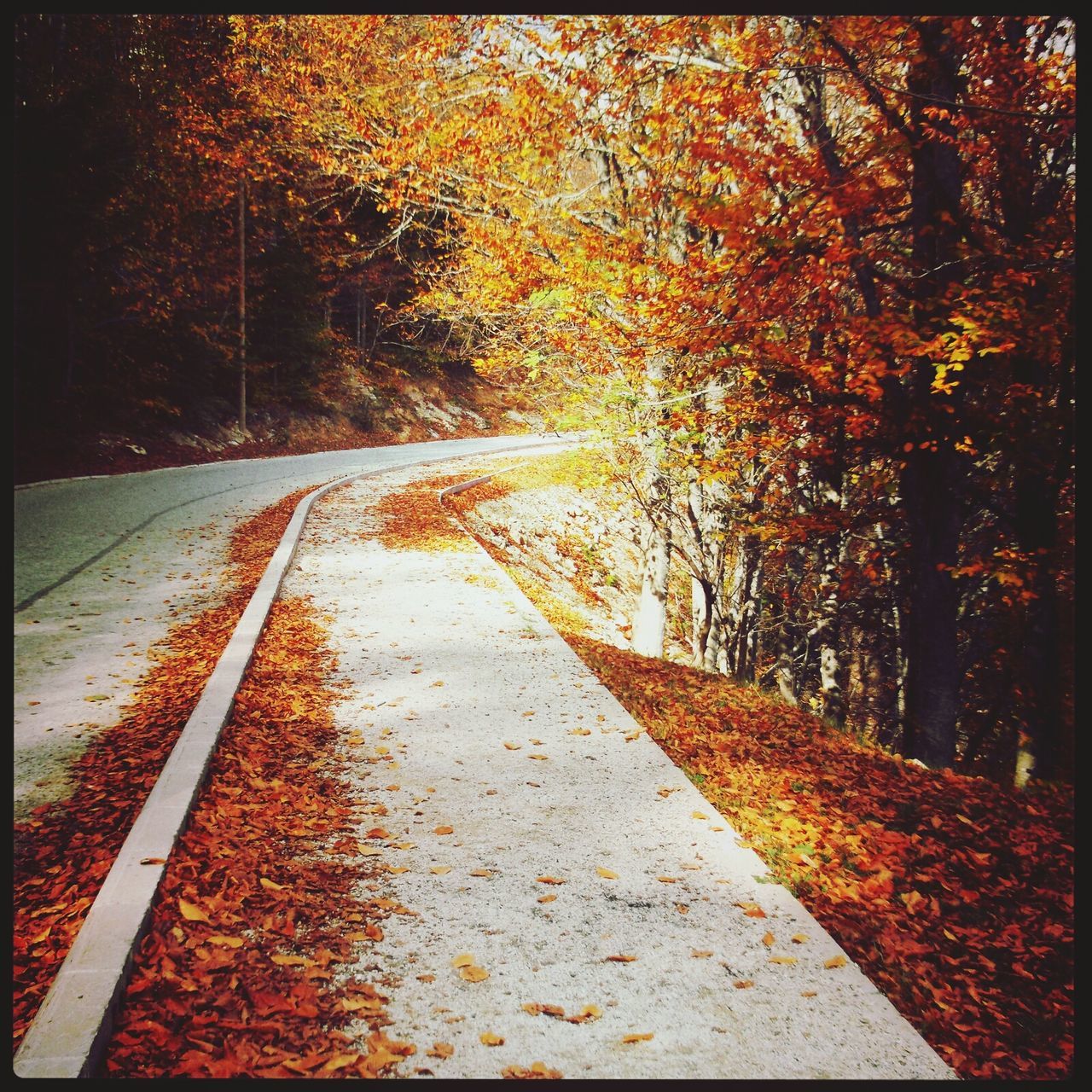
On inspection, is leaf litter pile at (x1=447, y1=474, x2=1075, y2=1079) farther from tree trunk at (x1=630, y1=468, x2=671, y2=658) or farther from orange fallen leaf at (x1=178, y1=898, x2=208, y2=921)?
tree trunk at (x1=630, y1=468, x2=671, y2=658)

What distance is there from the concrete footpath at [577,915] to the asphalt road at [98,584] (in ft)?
6.18

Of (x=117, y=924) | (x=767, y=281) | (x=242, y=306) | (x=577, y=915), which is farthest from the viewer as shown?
(x=242, y=306)

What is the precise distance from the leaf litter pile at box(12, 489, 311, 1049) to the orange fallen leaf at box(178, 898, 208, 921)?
1.37 ft

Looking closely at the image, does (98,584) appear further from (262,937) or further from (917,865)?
(917,865)

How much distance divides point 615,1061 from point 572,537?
55.2 feet

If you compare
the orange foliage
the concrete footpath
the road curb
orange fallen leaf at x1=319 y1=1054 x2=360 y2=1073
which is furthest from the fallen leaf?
the road curb

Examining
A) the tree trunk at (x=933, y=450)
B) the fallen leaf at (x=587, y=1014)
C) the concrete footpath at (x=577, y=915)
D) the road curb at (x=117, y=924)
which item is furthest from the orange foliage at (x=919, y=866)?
the road curb at (x=117, y=924)

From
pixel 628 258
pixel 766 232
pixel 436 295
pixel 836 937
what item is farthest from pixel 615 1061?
pixel 436 295

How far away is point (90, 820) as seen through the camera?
4039 millimetres

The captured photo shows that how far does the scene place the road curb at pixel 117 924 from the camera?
2.39 meters

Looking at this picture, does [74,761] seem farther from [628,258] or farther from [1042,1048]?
[628,258]

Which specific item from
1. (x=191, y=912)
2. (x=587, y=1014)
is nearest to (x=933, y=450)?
(x=587, y=1014)

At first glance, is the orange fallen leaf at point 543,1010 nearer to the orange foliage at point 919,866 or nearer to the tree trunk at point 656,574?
the orange foliage at point 919,866

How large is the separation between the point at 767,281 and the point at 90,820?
6.83m
